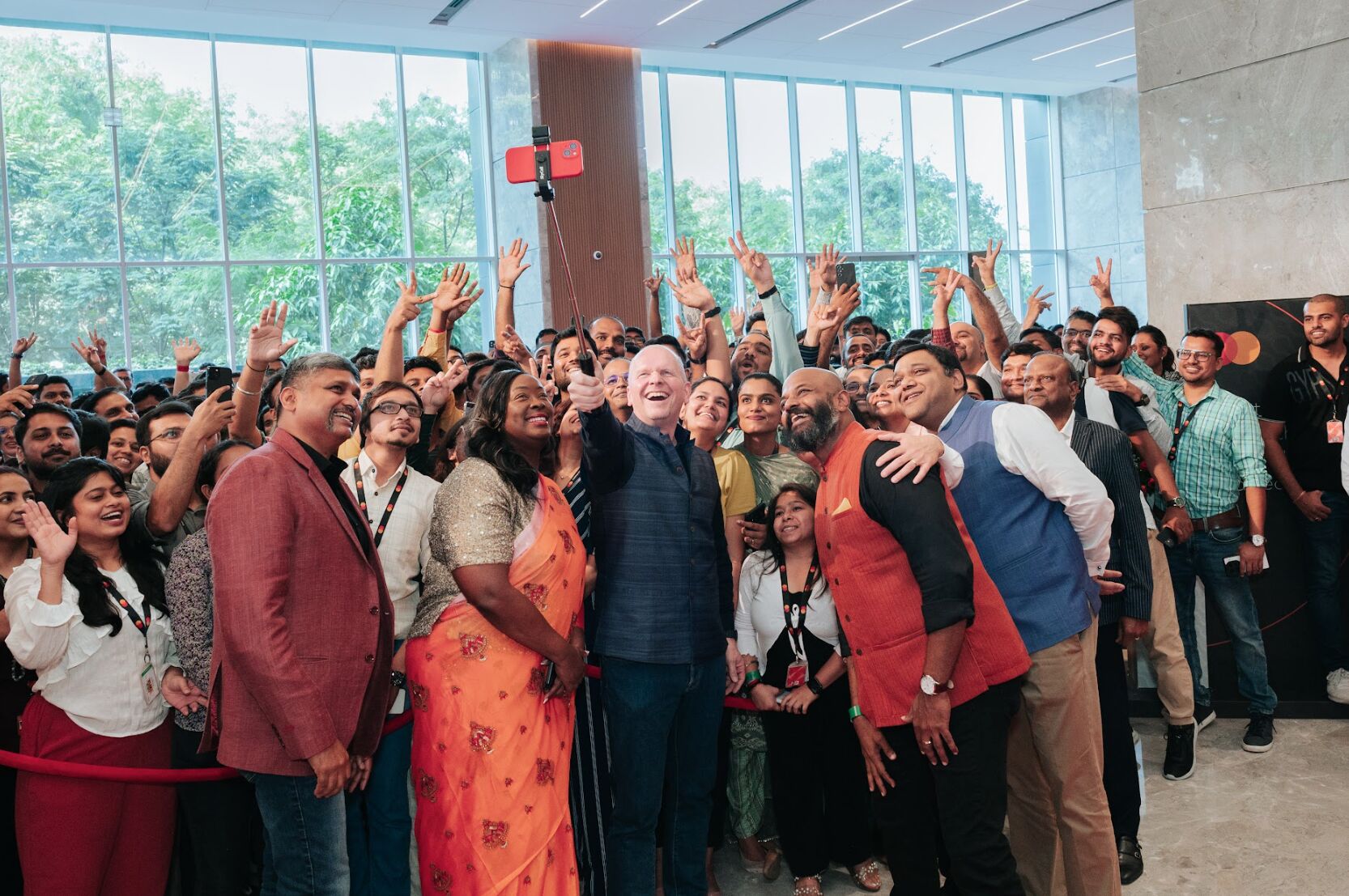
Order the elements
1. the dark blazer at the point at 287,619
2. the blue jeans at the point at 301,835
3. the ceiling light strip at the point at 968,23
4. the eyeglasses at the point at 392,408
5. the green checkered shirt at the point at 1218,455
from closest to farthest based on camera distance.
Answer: the dark blazer at the point at 287,619 < the blue jeans at the point at 301,835 < the eyeglasses at the point at 392,408 < the green checkered shirt at the point at 1218,455 < the ceiling light strip at the point at 968,23

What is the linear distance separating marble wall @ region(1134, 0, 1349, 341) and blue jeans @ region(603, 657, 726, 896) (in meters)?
4.82

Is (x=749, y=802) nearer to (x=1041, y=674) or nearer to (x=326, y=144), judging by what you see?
(x=1041, y=674)

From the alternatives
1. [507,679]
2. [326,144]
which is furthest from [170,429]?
[326,144]

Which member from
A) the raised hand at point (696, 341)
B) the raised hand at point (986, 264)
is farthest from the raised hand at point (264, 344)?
the raised hand at point (986, 264)

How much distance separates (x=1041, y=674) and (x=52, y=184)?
10.8 m

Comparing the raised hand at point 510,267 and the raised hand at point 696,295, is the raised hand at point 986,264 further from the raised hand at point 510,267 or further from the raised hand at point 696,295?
the raised hand at point 510,267

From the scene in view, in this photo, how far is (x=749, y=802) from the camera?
3723 millimetres

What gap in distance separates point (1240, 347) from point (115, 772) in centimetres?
502

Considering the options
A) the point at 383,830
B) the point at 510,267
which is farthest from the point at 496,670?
the point at 510,267

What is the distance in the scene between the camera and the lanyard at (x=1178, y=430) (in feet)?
16.0

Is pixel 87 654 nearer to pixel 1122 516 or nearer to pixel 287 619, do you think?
pixel 287 619

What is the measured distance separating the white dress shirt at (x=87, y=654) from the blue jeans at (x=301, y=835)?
0.55m

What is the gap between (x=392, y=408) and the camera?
10.7 feet

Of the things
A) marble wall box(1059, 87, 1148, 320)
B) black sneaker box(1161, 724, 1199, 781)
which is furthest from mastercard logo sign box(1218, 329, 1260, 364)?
marble wall box(1059, 87, 1148, 320)
